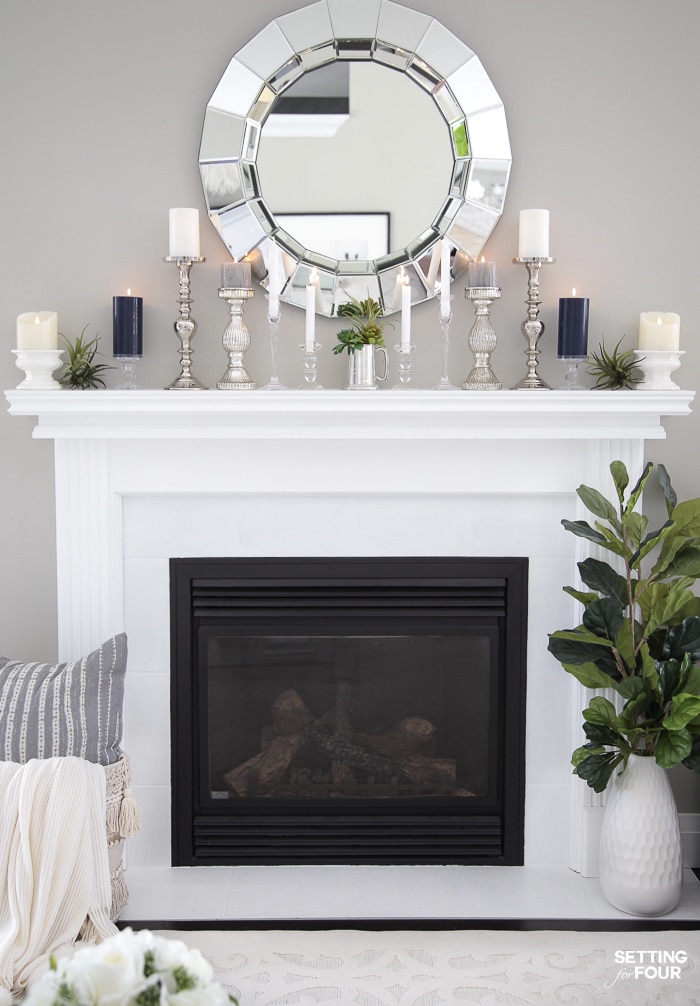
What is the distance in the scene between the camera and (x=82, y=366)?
2508mm

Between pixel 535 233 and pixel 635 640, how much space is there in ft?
3.60

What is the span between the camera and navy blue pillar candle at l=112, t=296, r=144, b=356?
2.43 meters

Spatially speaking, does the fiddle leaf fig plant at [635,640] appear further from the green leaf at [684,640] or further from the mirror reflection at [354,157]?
the mirror reflection at [354,157]

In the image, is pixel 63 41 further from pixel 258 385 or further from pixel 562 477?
pixel 562 477

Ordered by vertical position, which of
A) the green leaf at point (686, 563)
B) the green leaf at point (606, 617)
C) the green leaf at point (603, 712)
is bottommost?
the green leaf at point (603, 712)

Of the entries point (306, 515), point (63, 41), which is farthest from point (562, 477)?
point (63, 41)

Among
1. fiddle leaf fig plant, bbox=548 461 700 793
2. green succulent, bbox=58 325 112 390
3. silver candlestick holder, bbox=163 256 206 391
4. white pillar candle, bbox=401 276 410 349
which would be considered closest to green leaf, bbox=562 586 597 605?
fiddle leaf fig plant, bbox=548 461 700 793

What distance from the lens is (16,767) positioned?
2.19 metres

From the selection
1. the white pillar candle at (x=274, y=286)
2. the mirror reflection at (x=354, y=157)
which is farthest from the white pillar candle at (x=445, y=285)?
the white pillar candle at (x=274, y=286)

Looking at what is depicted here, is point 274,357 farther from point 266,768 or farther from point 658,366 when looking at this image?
point 266,768

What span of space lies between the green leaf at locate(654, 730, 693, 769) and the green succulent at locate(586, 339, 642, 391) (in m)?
0.93

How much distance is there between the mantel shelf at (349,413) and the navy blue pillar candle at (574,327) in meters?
0.15

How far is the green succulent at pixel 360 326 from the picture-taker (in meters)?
2.42

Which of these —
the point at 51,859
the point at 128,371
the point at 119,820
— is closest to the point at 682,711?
the point at 119,820
